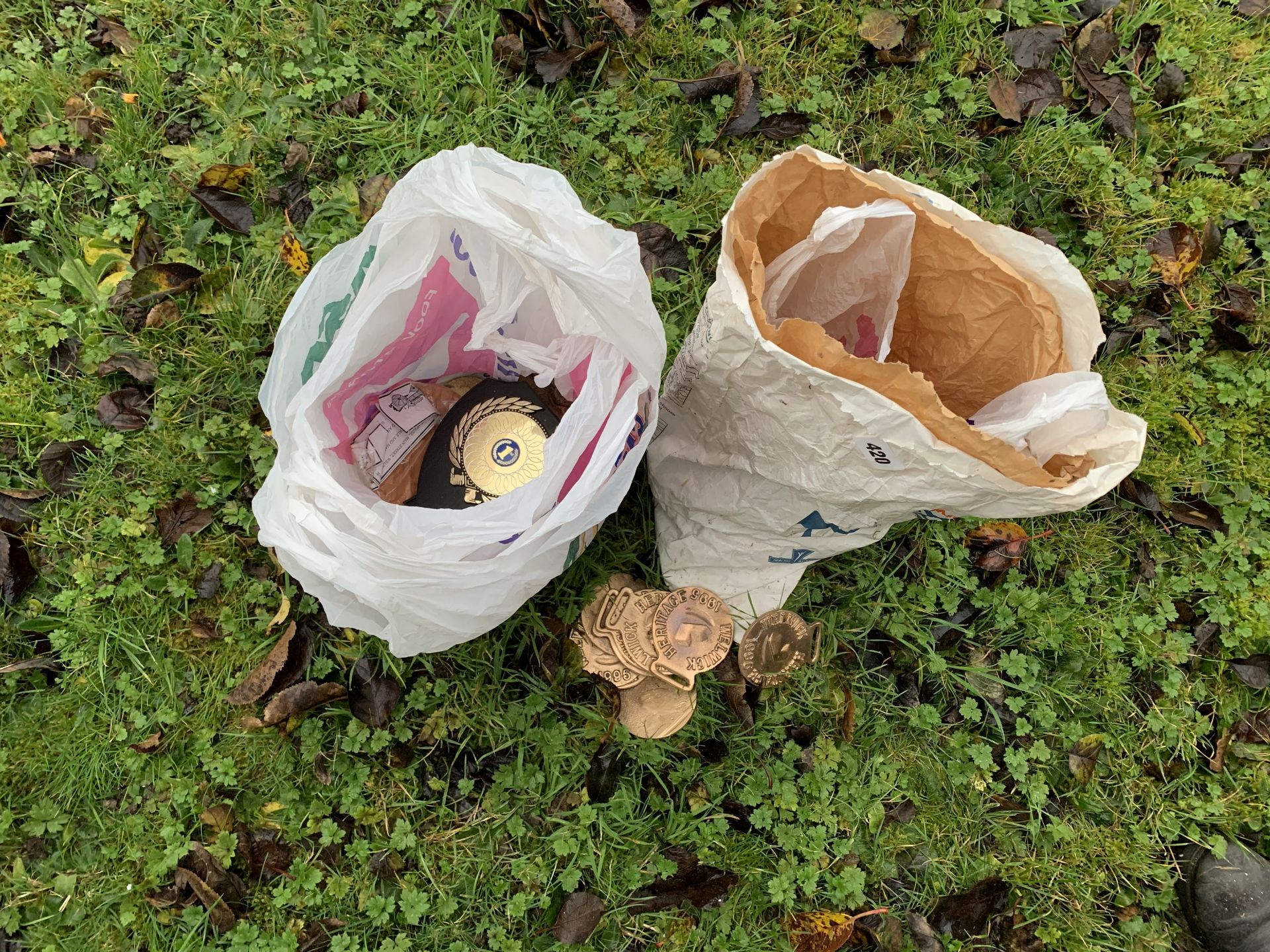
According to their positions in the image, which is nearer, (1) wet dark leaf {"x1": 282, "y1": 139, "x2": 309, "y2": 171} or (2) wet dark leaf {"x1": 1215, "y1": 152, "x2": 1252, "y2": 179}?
(1) wet dark leaf {"x1": 282, "y1": 139, "x2": 309, "y2": 171}

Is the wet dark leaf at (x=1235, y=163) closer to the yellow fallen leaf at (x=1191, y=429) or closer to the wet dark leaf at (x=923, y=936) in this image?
the yellow fallen leaf at (x=1191, y=429)

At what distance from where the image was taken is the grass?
1.64 m

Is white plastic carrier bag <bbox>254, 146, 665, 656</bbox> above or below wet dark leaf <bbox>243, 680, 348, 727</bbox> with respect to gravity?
above

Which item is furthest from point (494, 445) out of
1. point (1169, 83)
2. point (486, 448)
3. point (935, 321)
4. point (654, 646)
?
point (1169, 83)

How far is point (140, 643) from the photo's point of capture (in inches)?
67.0

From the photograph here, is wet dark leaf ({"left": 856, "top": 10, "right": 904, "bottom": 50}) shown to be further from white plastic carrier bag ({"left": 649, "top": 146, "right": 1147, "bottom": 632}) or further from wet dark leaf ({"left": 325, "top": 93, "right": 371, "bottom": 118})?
wet dark leaf ({"left": 325, "top": 93, "right": 371, "bottom": 118})

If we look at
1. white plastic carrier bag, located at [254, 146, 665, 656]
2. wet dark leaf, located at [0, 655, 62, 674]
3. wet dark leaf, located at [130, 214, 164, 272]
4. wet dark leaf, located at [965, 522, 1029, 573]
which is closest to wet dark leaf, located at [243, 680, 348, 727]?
white plastic carrier bag, located at [254, 146, 665, 656]

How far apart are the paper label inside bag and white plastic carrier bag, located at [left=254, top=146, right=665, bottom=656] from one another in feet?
0.23

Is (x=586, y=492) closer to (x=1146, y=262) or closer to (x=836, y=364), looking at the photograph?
(x=836, y=364)

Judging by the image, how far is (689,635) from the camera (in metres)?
1.60

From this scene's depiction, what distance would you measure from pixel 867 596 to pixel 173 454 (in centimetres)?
162

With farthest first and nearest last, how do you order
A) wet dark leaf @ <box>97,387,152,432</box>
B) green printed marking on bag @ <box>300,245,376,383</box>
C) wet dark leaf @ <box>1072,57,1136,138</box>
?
wet dark leaf @ <box>1072,57,1136,138</box> < wet dark leaf @ <box>97,387,152,432</box> < green printed marking on bag @ <box>300,245,376,383</box>

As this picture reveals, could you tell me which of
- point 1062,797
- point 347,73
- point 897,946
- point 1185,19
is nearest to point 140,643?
point 347,73

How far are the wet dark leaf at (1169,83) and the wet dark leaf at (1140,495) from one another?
3.34 ft
